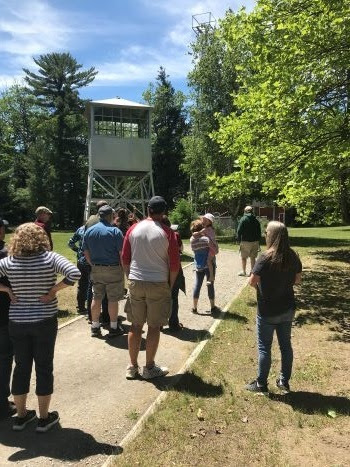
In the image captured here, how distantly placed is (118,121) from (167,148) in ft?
86.3

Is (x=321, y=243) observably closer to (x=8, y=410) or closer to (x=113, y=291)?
(x=113, y=291)

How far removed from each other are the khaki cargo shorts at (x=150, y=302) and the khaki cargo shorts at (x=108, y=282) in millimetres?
1724

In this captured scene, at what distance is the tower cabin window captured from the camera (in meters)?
24.6

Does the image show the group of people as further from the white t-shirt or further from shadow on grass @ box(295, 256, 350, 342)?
shadow on grass @ box(295, 256, 350, 342)

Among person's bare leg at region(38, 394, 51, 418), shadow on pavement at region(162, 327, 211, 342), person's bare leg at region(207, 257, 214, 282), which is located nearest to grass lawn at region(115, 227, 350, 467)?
shadow on pavement at region(162, 327, 211, 342)

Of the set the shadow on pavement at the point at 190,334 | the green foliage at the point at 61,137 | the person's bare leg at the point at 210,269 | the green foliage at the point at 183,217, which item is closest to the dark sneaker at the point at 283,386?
the shadow on pavement at the point at 190,334

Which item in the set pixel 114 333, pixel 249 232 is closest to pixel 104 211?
pixel 114 333

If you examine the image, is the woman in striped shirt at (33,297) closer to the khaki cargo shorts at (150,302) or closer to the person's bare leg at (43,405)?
the person's bare leg at (43,405)

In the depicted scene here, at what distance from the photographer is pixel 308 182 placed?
1083cm

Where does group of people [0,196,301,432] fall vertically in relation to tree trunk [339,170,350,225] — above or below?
below

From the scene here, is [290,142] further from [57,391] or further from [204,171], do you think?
[204,171]

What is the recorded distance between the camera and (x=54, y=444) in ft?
14.4

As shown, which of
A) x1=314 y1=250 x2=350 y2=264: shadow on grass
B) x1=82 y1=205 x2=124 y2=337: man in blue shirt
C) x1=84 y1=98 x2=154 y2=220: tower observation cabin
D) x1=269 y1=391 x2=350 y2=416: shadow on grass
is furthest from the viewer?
x1=84 y1=98 x2=154 y2=220: tower observation cabin

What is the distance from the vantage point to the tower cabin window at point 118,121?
24.6m
